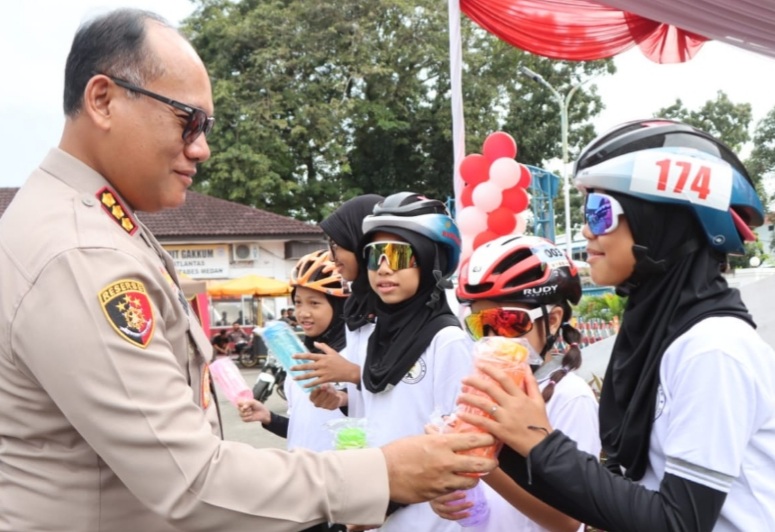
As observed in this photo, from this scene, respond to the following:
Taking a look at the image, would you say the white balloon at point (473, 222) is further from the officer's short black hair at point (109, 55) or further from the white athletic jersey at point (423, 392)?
the officer's short black hair at point (109, 55)

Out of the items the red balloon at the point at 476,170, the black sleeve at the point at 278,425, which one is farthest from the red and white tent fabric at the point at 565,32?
the black sleeve at the point at 278,425

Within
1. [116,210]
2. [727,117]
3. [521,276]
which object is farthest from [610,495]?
[727,117]

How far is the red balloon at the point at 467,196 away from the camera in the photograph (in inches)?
253

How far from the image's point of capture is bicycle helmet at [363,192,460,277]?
3.72m

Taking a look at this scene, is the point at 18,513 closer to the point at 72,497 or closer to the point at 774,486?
the point at 72,497

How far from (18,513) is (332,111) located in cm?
2817

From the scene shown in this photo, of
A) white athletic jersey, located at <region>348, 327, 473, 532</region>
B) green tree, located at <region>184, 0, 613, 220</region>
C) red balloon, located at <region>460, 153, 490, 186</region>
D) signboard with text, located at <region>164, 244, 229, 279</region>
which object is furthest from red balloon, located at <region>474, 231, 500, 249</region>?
signboard with text, located at <region>164, 244, 229, 279</region>

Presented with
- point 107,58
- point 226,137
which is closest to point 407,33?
point 226,137

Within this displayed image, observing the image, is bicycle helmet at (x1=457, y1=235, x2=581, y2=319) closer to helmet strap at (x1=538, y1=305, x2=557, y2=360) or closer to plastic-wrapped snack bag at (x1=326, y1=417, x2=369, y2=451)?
helmet strap at (x1=538, y1=305, x2=557, y2=360)

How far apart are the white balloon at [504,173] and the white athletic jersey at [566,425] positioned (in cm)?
349

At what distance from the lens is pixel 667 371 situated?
6.29 ft

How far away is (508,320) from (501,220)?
3177 millimetres

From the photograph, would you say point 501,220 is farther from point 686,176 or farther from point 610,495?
point 610,495

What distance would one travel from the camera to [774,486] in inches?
72.5
